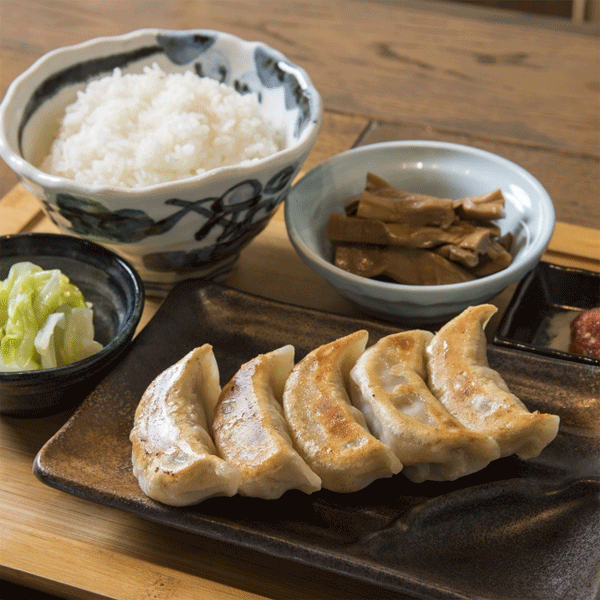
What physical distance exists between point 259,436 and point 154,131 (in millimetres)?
1057

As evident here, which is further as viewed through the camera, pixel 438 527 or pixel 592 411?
pixel 592 411

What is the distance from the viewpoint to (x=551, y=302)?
7.66 ft

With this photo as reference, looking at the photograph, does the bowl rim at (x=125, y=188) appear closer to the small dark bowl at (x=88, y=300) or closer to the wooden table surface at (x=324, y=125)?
the small dark bowl at (x=88, y=300)

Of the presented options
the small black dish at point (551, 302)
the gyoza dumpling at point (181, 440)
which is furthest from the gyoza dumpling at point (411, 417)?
the small black dish at point (551, 302)

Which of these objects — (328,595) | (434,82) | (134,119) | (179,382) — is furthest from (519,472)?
(434,82)

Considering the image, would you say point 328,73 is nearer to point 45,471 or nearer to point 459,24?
point 459,24

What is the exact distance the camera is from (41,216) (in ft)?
8.93

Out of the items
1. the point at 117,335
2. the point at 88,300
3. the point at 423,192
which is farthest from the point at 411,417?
the point at 423,192

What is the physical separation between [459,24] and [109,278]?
9.70 feet

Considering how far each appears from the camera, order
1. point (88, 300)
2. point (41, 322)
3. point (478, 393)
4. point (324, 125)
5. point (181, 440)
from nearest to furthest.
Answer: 1. point (181, 440)
2. point (478, 393)
3. point (41, 322)
4. point (88, 300)
5. point (324, 125)

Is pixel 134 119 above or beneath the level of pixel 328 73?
above

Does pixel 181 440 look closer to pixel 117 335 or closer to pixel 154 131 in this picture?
pixel 117 335

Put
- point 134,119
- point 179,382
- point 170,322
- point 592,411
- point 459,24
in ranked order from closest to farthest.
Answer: point 179,382
point 592,411
point 170,322
point 134,119
point 459,24

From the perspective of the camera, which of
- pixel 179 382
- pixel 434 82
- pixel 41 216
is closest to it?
pixel 179 382
